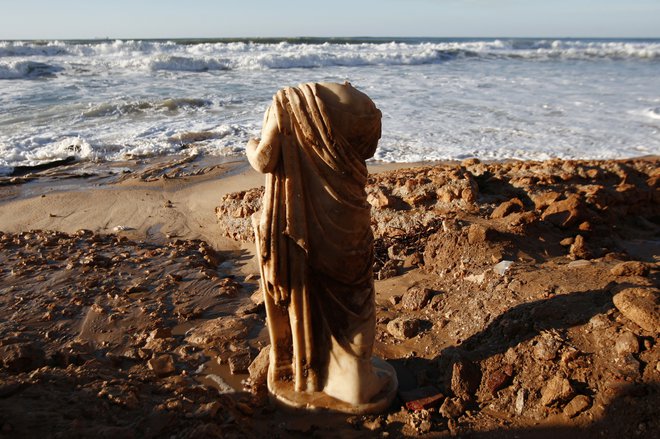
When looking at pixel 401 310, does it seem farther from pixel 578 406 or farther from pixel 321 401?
pixel 578 406

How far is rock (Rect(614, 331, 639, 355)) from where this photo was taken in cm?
310

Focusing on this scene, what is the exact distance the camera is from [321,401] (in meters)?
3.17

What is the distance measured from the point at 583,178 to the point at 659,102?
11605 mm

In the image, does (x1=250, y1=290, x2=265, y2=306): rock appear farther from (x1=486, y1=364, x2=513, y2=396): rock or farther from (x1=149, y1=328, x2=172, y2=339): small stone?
(x1=486, y1=364, x2=513, y2=396): rock

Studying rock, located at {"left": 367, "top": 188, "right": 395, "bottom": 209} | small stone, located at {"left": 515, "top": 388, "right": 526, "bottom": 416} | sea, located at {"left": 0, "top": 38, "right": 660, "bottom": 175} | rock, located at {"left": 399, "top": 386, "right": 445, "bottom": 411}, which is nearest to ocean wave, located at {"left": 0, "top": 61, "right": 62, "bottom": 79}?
sea, located at {"left": 0, "top": 38, "right": 660, "bottom": 175}

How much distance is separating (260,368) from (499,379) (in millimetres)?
1567

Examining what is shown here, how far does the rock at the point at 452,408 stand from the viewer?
3.18 m

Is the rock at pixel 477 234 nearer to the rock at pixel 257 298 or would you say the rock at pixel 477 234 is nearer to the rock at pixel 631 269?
the rock at pixel 631 269

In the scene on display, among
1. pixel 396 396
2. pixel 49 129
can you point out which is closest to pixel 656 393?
pixel 396 396

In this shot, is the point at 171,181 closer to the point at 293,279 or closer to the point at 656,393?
the point at 293,279

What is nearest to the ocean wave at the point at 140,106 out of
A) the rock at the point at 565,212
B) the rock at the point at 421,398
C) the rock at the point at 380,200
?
the rock at the point at 380,200

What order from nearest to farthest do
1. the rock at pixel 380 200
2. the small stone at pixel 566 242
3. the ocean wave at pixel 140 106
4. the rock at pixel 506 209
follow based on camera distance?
the small stone at pixel 566 242, the rock at pixel 506 209, the rock at pixel 380 200, the ocean wave at pixel 140 106

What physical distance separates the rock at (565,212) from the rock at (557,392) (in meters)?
2.63

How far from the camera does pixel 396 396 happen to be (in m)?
3.38
